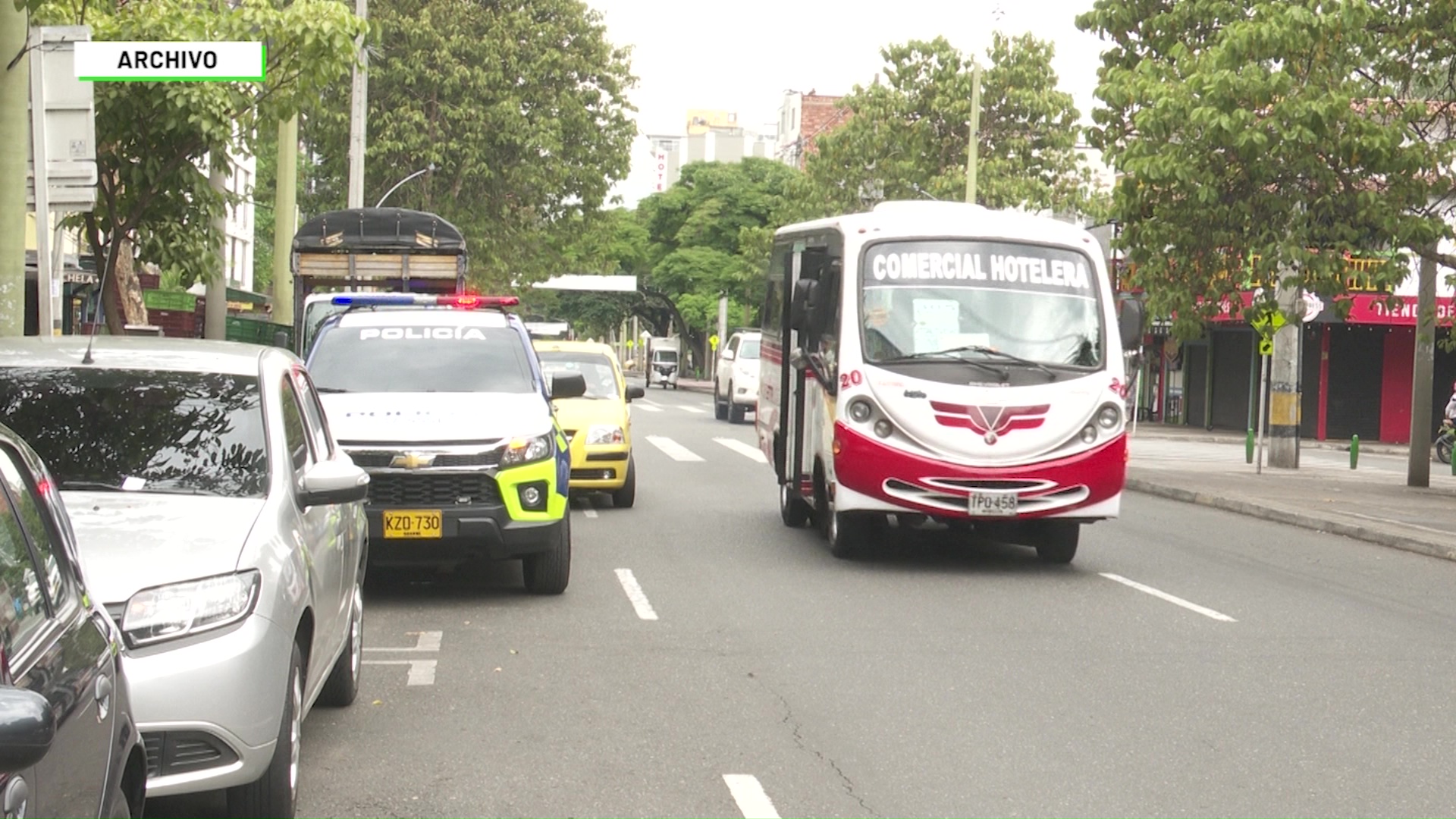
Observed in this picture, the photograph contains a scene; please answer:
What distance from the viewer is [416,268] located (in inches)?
1013

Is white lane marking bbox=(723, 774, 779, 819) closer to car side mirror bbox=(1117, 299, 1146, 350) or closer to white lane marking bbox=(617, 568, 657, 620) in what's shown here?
white lane marking bbox=(617, 568, 657, 620)

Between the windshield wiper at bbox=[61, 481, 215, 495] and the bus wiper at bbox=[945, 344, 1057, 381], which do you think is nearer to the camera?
the windshield wiper at bbox=[61, 481, 215, 495]

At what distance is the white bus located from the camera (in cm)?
1305

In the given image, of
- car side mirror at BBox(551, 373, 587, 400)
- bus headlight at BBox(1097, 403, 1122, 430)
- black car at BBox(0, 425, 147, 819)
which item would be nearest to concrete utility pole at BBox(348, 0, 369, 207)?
car side mirror at BBox(551, 373, 587, 400)

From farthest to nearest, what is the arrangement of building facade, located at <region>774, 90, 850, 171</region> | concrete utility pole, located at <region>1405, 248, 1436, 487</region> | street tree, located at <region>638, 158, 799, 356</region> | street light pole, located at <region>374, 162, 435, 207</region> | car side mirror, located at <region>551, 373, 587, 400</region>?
building facade, located at <region>774, 90, 850, 171</region> → street tree, located at <region>638, 158, 799, 356</region> → street light pole, located at <region>374, 162, 435, 207</region> → concrete utility pole, located at <region>1405, 248, 1436, 487</region> → car side mirror, located at <region>551, 373, 587, 400</region>

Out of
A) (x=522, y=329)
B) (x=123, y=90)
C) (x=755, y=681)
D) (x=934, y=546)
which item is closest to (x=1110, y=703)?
(x=755, y=681)

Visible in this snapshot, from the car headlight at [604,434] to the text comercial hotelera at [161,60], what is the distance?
6.76m

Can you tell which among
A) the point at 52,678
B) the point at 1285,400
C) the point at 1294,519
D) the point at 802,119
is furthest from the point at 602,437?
the point at 802,119

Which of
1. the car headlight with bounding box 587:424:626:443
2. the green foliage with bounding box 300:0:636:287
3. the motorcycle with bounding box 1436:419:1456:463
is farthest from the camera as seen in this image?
the green foliage with bounding box 300:0:636:287

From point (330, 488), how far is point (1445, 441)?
109 ft

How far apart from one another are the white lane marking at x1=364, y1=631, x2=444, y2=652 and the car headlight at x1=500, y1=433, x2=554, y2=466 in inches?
50.9

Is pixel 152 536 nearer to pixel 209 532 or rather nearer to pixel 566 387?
pixel 209 532

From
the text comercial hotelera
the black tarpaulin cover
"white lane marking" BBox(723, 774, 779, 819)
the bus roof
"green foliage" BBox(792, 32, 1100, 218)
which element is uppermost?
"green foliage" BBox(792, 32, 1100, 218)

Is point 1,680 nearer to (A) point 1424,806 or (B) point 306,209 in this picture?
(A) point 1424,806
